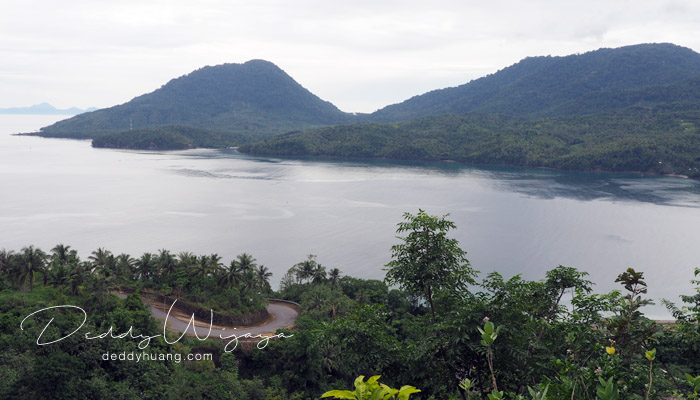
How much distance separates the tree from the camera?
9500 mm

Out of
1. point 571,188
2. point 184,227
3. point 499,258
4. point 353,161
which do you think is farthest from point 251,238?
point 353,161

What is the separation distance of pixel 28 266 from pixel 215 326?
13302 millimetres

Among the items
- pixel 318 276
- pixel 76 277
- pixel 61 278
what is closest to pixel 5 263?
pixel 61 278

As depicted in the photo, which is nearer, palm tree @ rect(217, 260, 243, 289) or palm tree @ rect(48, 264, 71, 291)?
palm tree @ rect(48, 264, 71, 291)

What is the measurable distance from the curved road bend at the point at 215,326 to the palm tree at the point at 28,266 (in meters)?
5.64

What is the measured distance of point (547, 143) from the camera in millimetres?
157125

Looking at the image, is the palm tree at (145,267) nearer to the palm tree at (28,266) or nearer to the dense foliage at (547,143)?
the palm tree at (28,266)

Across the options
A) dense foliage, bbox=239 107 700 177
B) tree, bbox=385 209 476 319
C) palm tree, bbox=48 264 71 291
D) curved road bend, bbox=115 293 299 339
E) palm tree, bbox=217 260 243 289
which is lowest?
curved road bend, bbox=115 293 299 339

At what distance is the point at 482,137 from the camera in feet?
580

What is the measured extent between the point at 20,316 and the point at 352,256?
38.6 meters

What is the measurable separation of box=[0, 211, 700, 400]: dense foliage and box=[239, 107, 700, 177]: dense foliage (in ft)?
386

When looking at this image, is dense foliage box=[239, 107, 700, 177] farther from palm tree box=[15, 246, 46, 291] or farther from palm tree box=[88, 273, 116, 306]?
palm tree box=[15, 246, 46, 291]

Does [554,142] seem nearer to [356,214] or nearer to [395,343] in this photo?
[356,214]

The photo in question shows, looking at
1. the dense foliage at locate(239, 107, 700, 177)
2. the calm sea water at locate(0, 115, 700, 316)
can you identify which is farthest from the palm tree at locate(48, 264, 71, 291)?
the dense foliage at locate(239, 107, 700, 177)
